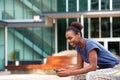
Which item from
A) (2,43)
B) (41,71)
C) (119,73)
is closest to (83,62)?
(119,73)

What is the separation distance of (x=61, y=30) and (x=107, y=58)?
2882 cm

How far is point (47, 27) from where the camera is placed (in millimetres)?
32625

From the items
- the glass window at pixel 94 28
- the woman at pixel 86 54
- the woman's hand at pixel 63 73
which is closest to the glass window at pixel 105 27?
the glass window at pixel 94 28

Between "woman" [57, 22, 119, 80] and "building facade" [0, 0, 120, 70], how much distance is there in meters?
27.3

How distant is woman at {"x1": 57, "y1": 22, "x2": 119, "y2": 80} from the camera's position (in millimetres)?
3479

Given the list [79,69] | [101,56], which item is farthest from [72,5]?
[79,69]

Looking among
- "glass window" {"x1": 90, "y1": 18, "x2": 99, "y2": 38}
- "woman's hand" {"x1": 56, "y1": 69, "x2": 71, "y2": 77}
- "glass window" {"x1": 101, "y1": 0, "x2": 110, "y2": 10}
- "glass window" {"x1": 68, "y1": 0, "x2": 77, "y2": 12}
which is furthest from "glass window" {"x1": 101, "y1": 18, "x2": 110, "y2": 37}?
"woman's hand" {"x1": 56, "y1": 69, "x2": 71, "y2": 77}

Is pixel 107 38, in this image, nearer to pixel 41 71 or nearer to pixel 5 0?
pixel 5 0

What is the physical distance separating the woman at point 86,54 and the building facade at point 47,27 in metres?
27.3

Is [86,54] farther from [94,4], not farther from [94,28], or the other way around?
[94,4]

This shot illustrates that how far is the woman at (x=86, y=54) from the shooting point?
348 centimetres

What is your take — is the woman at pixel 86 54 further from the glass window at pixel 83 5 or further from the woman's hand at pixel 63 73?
the glass window at pixel 83 5

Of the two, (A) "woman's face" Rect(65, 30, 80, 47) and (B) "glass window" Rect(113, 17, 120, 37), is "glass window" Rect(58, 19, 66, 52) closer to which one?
(B) "glass window" Rect(113, 17, 120, 37)

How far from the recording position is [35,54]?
32.4 meters
